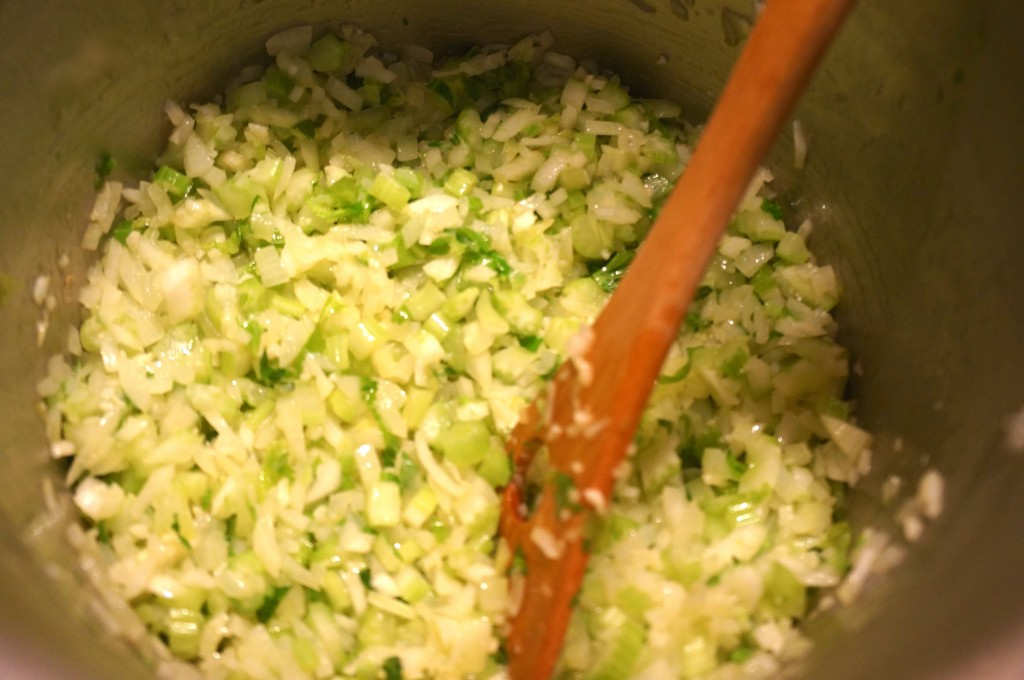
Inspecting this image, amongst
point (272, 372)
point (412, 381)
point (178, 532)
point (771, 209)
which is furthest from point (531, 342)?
point (178, 532)

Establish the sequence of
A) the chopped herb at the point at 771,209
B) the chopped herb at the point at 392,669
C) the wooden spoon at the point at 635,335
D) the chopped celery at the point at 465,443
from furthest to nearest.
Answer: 1. the chopped herb at the point at 771,209
2. the chopped celery at the point at 465,443
3. the chopped herb at the point at 392,669
4. the wooden spoon at the point at 635,335

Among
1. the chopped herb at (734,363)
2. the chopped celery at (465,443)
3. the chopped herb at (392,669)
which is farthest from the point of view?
the chopped herb at (734,363)

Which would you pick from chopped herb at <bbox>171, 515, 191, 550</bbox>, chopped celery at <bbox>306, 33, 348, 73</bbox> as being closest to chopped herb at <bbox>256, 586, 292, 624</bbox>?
chopped herb at <bbox>171, 515, 191, 550</bbox>

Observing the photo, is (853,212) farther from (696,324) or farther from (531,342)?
(531,342)

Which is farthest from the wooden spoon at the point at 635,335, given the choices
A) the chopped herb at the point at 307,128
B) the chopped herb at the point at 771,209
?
the chopped herb at the point at 307,128

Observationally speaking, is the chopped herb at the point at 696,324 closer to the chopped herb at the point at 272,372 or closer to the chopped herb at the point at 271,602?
the chopped herb at the point at 272,372

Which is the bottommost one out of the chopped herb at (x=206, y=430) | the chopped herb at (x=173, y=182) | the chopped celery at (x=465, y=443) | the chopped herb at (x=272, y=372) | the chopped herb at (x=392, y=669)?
the chopped herb at (x=392, y=669)
